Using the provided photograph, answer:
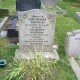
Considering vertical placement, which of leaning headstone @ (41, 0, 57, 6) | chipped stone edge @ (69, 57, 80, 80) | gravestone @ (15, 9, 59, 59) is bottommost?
chipped stone edge @ (69, 57, 80, 80)

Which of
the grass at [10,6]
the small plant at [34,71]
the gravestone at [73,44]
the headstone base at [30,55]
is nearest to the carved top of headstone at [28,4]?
the grass at [10,6]

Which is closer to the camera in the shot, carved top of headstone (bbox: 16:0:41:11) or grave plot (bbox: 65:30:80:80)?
grave plot (bbox: 65:30:80:80)

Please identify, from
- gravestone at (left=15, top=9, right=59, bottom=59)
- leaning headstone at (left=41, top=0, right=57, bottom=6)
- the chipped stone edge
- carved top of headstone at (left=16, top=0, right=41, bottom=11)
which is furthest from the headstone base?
leaning headstone at (left=41, top=0, right=57, bottom=6)

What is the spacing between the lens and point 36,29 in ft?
17.9

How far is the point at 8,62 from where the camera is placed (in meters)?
5.33

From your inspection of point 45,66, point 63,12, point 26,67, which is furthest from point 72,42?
point 63,12

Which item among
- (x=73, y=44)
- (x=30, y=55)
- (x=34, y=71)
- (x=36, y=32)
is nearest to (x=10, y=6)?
(x=36, y=32)

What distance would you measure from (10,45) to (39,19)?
1.76 m

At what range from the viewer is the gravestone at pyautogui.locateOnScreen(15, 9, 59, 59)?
17.3 ft

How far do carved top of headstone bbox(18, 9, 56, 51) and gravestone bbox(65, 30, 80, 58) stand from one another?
20.8 inches

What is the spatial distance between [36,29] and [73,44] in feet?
3.95

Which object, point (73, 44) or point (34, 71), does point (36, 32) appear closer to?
point (73, 44)

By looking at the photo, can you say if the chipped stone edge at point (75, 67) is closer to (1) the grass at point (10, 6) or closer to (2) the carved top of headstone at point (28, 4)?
(2) the carved top of headstone at point (28, 4)

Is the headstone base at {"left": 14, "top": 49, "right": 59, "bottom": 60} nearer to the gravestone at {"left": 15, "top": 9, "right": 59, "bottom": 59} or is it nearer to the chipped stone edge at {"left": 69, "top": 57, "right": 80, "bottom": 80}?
the gravestone at {"left": 15, "top": 9, "right": 59, "bottom": 59}
